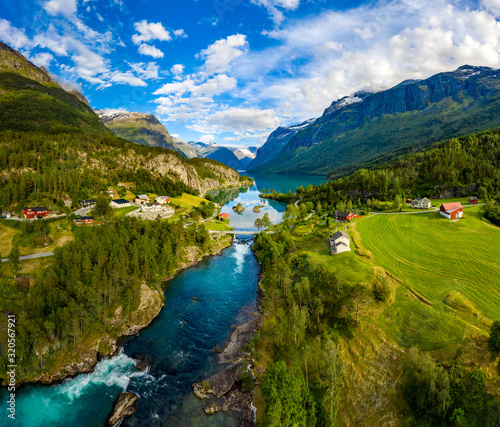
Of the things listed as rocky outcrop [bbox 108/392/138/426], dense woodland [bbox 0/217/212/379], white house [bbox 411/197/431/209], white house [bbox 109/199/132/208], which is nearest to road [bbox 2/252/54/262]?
dense woodland [bbox 0/217/212/379]

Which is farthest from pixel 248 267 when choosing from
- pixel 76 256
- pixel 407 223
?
pixel 407 223

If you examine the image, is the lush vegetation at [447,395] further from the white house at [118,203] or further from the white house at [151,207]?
the white house at [118,203]

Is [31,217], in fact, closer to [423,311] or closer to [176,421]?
[176,421]

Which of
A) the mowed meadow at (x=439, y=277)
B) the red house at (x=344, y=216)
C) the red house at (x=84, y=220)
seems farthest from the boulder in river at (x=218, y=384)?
the red house at (x=84, y=220)

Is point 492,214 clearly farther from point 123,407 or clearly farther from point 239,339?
point 123,407

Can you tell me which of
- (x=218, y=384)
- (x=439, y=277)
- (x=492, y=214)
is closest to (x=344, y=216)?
(x=492, y=214)

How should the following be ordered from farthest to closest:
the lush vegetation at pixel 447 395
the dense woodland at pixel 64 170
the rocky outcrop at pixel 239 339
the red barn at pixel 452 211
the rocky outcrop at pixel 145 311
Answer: the dense woodland at pixel 64 170
the red barn at pixel 452 211
the rocky outcrop at pixel 145 311
the rocky outcrop at pixel 239 339
the lush vegetation at pixel 447 395

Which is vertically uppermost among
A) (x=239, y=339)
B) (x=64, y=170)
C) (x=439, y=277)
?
(x=64, y=170)
